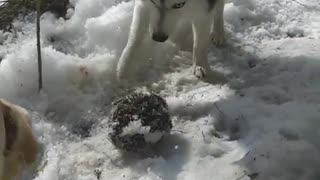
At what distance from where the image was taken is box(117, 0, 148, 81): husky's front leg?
548cm

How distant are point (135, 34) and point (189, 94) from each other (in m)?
0.74

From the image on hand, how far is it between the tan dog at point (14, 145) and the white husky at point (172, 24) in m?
2.53

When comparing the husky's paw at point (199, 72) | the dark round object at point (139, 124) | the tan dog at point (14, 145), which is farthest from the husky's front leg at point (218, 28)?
the tan dog at point (14, 145)

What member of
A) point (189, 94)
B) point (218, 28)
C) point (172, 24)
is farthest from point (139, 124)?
point (218, 28)

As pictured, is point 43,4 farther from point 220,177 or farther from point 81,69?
point 220,177

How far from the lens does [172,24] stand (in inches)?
214

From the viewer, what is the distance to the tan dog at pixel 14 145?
278 centimetres

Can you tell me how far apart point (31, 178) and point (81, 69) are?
132 cm

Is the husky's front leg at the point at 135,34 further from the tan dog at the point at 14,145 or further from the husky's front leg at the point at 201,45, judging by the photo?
the tan dog at the point at 14,145

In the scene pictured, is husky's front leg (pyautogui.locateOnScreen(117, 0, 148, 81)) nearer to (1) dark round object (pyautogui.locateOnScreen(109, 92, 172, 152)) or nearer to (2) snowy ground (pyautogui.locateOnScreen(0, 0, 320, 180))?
(2) snowy ground (pyautogui.locateOnScreen(0, 0, 320, 180))

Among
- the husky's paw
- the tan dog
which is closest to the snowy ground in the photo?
the husky's paw

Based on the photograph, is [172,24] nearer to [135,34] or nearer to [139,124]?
[135,34]

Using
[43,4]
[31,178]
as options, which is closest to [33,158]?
[31,178]

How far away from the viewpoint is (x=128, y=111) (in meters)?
4.66
